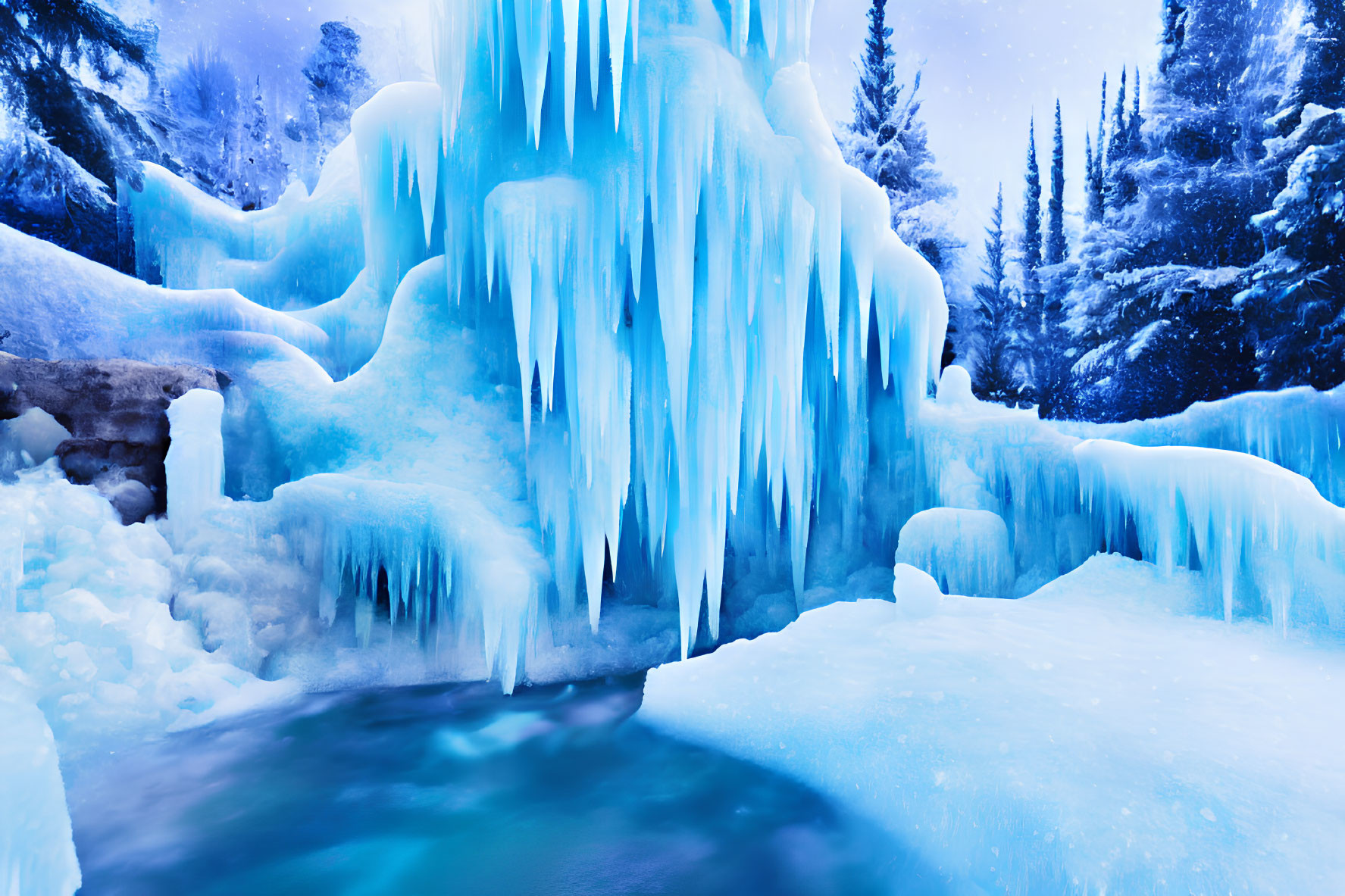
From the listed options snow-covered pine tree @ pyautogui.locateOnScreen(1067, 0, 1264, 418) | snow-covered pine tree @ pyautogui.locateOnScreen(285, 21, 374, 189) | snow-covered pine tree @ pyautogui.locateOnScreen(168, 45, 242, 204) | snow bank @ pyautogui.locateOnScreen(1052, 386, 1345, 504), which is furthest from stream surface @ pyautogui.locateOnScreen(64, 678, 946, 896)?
snow-covered pine tree @ pyautogui.locateOnScreen(285, 21, 374, 189)

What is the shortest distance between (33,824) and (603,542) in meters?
4.31

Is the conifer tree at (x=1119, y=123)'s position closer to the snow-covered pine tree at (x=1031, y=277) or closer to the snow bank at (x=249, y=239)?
the snow-covered pine tree at (x=1031, y=277)

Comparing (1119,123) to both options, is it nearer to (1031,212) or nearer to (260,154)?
(1031,212)

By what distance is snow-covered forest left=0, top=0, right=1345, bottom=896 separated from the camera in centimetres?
325

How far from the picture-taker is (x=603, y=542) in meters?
6.13

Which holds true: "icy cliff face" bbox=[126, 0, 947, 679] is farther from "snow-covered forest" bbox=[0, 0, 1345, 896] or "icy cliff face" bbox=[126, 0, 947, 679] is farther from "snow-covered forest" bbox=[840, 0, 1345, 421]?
"snow-covered forest" bbox=[840, 0, 1345, 421]

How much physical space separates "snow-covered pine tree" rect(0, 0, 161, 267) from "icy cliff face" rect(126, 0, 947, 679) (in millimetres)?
5384

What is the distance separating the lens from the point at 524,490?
646 cm

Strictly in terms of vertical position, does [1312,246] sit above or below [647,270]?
above

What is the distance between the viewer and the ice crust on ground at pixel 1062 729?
2.71m

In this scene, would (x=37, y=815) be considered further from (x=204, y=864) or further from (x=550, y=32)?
(x=550, y=32)

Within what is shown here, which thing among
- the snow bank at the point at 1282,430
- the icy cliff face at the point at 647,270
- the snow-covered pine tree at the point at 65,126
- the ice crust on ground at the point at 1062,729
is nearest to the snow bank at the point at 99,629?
the icy cliff face at the point at 647,270

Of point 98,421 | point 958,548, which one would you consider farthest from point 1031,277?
point 98,421

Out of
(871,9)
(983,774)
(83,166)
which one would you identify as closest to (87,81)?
(83,166)
